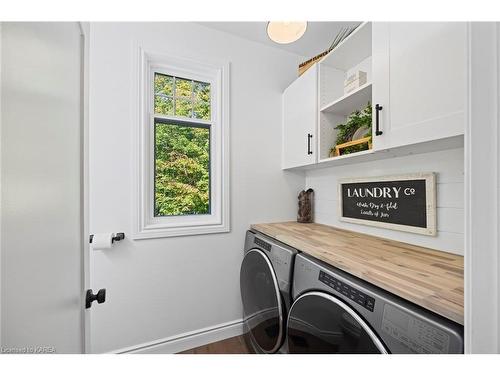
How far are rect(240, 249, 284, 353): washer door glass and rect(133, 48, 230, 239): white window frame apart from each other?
1.33 ft

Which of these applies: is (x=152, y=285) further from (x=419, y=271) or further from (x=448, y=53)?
(x=448, y=53)

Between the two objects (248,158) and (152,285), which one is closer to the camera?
(152,285)

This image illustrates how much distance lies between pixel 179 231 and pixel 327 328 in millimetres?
1171

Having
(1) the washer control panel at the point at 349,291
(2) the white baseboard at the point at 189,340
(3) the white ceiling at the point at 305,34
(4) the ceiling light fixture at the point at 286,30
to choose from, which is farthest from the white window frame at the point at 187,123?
(1) the washer control panel at the point at 349,291

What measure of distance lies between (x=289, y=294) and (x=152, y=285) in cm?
103

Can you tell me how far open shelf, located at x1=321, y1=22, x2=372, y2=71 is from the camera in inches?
46.8

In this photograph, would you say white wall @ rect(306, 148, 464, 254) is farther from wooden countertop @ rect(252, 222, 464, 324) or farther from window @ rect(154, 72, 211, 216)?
window @ rect(154, 72, 211, 216)

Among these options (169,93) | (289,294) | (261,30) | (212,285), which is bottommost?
(212,285)

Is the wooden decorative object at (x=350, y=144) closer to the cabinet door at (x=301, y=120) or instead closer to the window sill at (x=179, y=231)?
the cabinet door at (x=301, y=120)

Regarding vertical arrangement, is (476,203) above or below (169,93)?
below

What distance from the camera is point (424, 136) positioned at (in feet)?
2.83

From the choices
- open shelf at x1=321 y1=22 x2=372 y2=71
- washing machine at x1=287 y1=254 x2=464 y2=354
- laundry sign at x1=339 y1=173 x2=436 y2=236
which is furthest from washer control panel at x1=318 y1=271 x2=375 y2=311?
open shelf at x1=321 y1=22 x2=372 y2=71

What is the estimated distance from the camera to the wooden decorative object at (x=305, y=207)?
1.91 metres

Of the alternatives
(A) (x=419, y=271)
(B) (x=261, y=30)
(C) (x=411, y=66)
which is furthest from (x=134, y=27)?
(A) (x=419, y=271)
